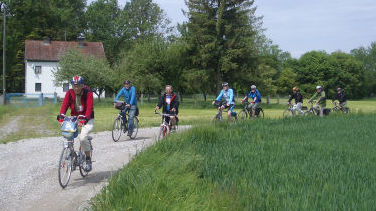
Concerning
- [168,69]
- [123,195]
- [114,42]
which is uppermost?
[114,42]

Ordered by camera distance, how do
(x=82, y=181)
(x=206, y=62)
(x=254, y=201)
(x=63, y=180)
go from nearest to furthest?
(x=254, y=201) < (x=63, y=180) < (x=82, y=181) < (x=206, y=62)

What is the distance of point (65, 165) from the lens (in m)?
6.83

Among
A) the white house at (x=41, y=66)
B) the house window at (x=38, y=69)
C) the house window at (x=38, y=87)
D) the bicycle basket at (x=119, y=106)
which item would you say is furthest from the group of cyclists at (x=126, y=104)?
the house window at (x=38, y=69)

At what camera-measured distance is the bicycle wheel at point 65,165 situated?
263 inches

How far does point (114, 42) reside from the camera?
7194 cm

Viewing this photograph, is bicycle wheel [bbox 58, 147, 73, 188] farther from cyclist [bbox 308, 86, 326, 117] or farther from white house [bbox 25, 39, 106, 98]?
white house [bbox 25, 39, 106, 98]

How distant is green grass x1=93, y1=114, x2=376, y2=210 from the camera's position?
4.18 metres

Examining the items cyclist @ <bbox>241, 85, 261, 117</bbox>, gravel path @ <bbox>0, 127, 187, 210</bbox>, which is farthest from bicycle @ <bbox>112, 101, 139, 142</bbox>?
cyclist @ <bbox>241, 85, 261, 117</bbox>

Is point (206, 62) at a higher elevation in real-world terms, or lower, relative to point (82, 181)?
higher

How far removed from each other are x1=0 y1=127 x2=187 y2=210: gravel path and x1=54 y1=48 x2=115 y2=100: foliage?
30626mm

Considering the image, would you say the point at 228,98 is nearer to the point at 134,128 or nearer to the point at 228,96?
the point at 228,96

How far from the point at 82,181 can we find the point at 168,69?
123 ft

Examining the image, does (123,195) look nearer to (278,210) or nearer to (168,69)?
(278,210)

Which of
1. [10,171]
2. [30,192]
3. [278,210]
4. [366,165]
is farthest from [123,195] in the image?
[10,171]
